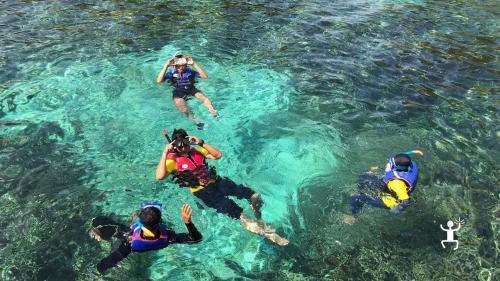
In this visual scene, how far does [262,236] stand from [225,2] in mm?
14538

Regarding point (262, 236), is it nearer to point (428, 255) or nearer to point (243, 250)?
point (243, 250)

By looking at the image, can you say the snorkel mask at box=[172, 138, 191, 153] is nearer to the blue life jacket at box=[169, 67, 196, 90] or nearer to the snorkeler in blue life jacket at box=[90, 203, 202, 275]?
the snorkeler in blue life jacket at box=[90, 203, 202, 275]

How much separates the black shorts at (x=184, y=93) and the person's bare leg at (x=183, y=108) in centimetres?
14

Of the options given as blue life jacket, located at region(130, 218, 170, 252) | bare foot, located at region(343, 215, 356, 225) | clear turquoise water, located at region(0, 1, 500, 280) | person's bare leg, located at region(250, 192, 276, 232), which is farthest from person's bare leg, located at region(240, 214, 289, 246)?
blue life jacket, located at region(130, 218, 170, 252)

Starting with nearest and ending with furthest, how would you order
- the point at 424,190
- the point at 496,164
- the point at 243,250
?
the point at 243,250 < the point at 424,190 < the point at 496,164

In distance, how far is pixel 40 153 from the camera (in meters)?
8.34

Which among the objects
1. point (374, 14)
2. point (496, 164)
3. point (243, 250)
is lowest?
point (243, 250)

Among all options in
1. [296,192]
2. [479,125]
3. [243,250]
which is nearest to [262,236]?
[243,250]

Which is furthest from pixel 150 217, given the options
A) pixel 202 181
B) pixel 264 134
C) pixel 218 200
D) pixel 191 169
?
pixel 264 134

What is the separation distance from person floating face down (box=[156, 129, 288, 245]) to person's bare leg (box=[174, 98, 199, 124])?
2.92m

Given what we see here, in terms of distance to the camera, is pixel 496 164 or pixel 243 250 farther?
pixel 496 164

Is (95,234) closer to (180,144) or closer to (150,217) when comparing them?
(150,217)

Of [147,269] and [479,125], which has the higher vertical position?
[479,125]

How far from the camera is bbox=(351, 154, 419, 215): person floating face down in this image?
20.6 ft
